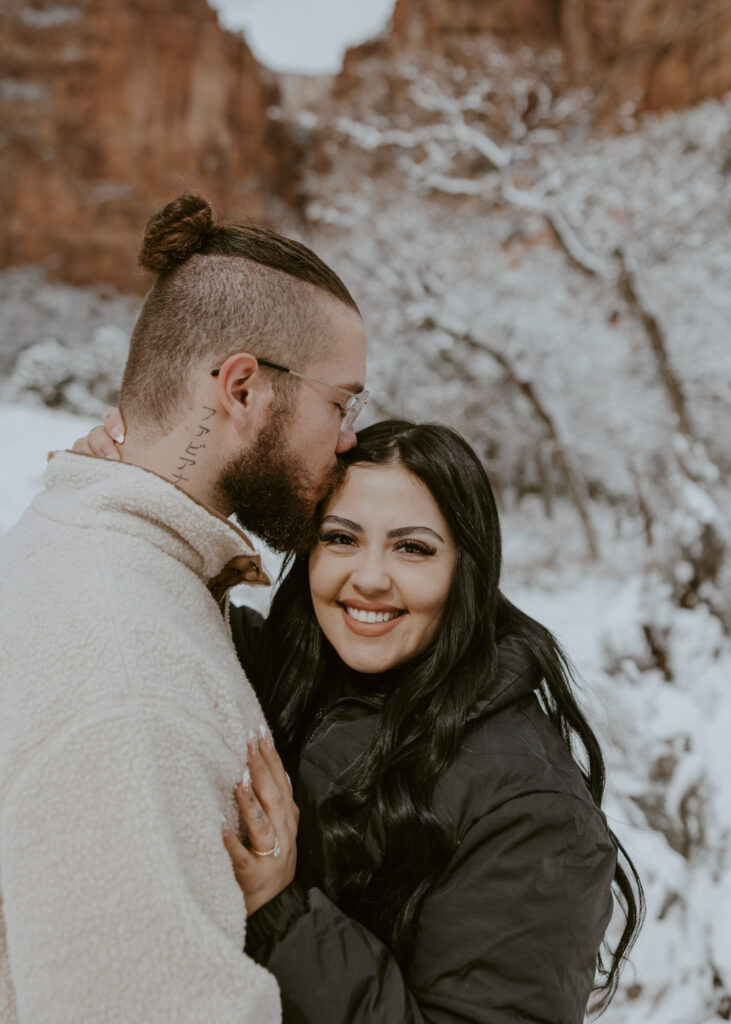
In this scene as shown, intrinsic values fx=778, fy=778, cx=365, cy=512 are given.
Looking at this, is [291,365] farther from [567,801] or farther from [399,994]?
[399,994]

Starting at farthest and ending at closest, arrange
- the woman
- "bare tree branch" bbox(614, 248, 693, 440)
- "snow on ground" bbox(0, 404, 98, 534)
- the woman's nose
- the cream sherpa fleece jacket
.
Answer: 1. "bare tree branch" bbox(614, 248, 693, 440)
2. "snow on ground" bbox(0, 404, 98, 534)
3. the woman's nose
4. the woman
5. the cream sherpa fleece jacket

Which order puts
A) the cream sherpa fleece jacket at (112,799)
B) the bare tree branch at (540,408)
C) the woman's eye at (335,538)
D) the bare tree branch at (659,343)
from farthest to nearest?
the bare tree branch at (540,408)
the bare tree branch at (659,343)
the woman's eye at (335,538)
the cream sherpa fleece jacket at (112,799)

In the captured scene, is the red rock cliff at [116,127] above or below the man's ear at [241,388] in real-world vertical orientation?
above

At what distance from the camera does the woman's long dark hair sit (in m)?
1.65

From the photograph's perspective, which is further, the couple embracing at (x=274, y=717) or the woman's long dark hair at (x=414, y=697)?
the woman's long dark hair at (x=414, y=697)

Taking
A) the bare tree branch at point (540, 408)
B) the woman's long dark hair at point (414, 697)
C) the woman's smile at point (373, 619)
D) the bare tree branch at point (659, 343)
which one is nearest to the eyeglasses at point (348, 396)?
the woman's long dark hair at point (414, 697)

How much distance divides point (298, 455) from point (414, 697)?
2.06 feet

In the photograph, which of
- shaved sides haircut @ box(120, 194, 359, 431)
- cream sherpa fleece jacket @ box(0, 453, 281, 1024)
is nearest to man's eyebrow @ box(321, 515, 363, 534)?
shaved sides haircut @ box(120, 194, 359, 431)

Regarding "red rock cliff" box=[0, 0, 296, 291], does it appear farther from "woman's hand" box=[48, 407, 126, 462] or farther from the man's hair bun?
"woman's hand" box=[48, 407, 126, 462]

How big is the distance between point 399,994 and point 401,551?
0.94 meters

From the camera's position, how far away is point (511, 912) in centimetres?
145

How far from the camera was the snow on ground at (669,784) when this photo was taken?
3211mm

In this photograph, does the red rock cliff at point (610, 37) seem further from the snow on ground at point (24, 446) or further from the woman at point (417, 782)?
→ the woman at point (417, 782)

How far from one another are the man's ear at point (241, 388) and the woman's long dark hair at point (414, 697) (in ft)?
1.30
